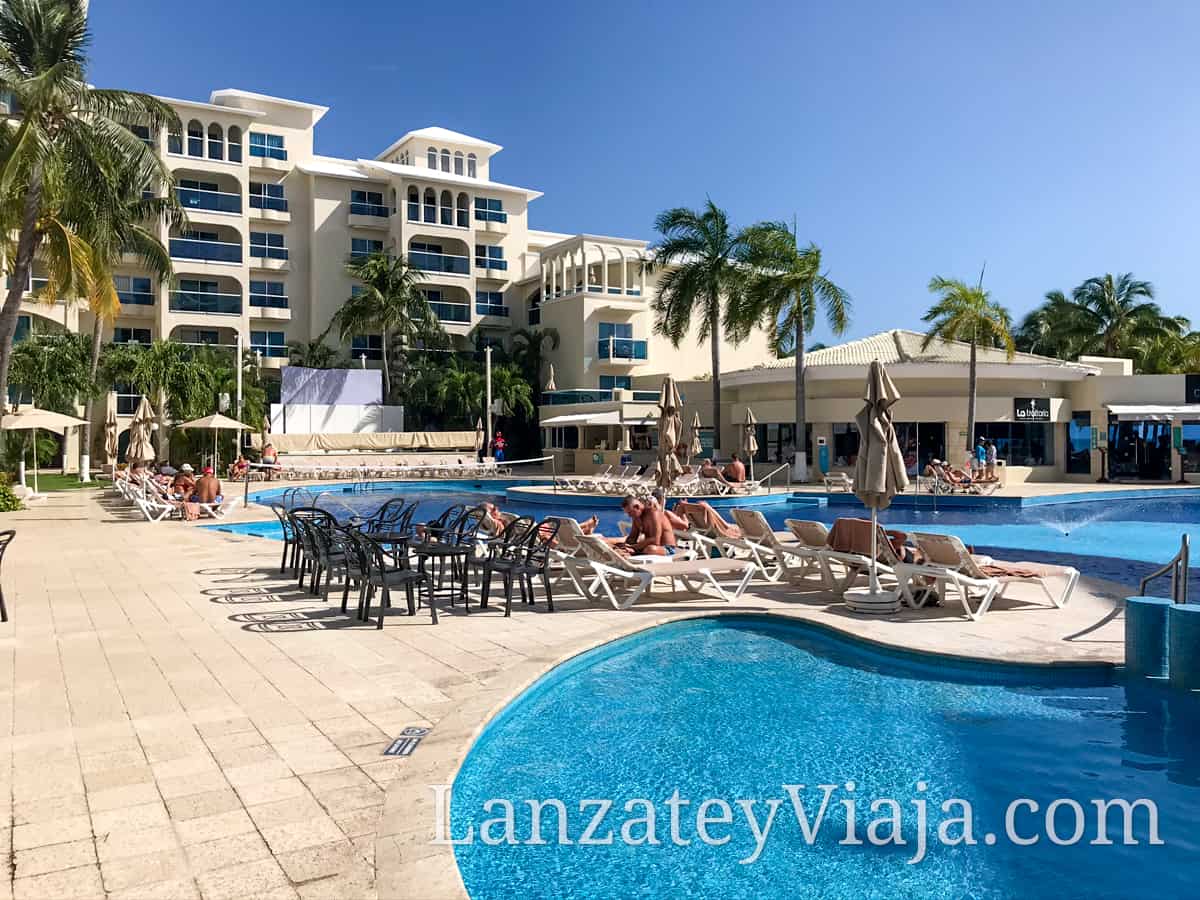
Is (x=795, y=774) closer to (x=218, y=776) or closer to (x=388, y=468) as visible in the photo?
(x=218, y=776)

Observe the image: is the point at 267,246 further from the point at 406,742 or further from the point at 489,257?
the point at 406,742

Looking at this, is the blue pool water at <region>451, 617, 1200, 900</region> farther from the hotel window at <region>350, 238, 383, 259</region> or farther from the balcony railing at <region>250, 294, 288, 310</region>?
the hotel window at <region>350, 238, 383, 259</region>

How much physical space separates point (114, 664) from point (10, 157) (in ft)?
44.0

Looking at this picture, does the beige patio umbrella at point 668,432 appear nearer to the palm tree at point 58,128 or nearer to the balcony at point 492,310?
the palm tree at point 58,128

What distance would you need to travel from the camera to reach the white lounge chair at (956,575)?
8523mm

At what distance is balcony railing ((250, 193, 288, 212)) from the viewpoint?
4362cm

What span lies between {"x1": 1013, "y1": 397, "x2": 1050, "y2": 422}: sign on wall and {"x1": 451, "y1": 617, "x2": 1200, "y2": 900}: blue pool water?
26.1 m

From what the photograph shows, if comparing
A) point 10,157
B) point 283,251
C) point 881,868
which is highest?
point 283,251

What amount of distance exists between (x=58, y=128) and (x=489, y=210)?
30937 millimetres

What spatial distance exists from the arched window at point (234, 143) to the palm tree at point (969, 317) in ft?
108

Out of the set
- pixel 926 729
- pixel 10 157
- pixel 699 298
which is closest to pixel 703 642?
pixel 926 729

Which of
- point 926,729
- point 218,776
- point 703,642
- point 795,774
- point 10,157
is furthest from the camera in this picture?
point 10,157

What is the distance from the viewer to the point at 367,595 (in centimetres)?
812

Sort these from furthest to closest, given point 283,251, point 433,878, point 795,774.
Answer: point 283,251 → point 795,774 → point 433,878
